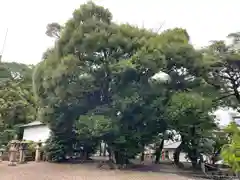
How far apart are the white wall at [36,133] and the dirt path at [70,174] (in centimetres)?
763

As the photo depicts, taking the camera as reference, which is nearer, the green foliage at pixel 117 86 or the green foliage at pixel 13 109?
the green foliage at pixel 117 86

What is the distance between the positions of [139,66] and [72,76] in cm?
372

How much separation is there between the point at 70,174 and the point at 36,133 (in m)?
11.1

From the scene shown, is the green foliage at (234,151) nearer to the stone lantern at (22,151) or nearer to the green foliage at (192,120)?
the green foliage at (192,120)

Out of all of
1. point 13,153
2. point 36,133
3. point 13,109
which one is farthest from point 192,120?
point 13,109

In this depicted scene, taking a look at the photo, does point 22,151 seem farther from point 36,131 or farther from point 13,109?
point 13,109

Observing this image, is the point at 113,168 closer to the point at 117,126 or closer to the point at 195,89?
the point at 117,126

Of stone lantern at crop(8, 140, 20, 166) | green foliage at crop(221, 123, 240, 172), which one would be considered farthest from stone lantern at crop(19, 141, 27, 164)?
green foliage at crop(221, 123, 240, 172)

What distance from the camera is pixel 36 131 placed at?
23.2m

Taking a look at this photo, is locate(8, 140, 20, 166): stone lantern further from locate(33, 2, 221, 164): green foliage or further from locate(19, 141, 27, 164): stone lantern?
locate(33, 2, 221, 164): green foliage

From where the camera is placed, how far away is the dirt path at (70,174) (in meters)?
12.3

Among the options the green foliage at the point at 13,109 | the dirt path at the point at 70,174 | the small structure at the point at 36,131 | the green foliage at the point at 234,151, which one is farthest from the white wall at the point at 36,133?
the green foliage at the point at 234,151

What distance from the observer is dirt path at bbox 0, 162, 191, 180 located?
12.3m

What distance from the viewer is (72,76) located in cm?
1562
